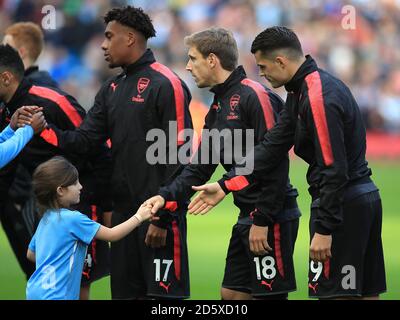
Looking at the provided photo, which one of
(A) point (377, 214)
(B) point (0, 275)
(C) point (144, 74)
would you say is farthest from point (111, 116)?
(B) point (0, 275)

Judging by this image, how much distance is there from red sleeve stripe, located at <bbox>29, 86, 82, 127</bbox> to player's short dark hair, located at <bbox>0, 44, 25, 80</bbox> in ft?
0.55

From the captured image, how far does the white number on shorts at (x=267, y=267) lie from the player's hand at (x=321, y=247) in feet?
2.70

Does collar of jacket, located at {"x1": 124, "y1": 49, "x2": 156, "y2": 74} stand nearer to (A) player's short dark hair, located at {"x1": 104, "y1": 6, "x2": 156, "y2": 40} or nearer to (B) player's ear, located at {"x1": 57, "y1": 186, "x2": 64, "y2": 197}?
(A) player's short dark hair, located at {"x1": 104, "y1": 6, "x2": 156, "y2": 40}

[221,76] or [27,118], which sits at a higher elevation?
[221,76]

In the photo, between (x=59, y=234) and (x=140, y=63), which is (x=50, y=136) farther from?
(x=59, y=234)

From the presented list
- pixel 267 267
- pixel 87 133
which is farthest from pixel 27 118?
pixel 267 267

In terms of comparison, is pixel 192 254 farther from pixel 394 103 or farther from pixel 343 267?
pixel 394 103

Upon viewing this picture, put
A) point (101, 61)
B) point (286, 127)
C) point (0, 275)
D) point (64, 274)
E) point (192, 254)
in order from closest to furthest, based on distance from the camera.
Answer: point (64, 274) → point (286, 127) → point (0, 275) → point (192, 254) → point (101, 61)

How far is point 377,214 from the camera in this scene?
6625 mm

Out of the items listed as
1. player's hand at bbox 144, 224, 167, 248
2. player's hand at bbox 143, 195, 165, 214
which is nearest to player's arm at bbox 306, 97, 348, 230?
player's hand at bbox 143, 195, 165, 214

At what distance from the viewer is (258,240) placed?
7062mm

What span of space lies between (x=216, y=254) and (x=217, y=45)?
16.6ft
